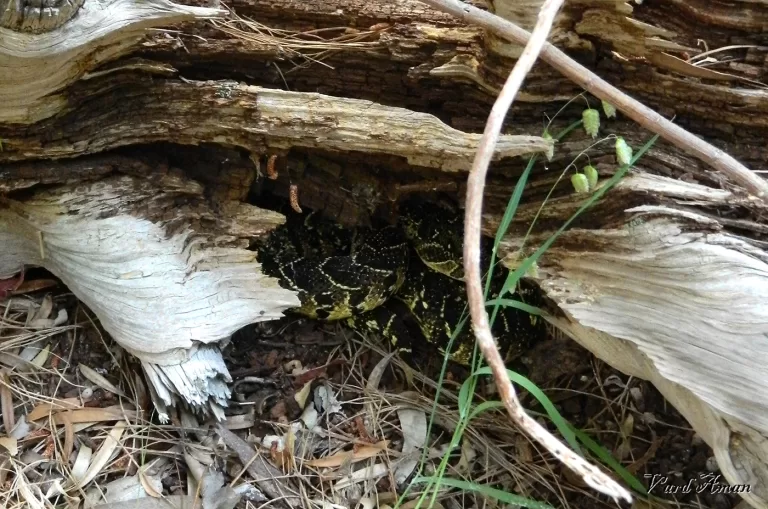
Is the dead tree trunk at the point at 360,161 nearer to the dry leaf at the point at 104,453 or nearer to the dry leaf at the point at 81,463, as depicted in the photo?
the dry leaf at the point at 104,453

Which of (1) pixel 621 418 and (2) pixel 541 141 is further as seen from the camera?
(1) pixel 621 418

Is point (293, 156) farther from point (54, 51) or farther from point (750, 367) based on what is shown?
point (750, 367)

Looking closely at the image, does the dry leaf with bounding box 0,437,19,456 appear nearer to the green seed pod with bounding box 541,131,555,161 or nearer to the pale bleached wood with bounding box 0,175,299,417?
the pale bleached wood with bounding box 0,175,299,417

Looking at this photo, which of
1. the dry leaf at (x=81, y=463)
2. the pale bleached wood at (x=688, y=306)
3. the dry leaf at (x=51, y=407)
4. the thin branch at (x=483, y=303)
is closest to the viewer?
the thin branch at (x=483, y=303)

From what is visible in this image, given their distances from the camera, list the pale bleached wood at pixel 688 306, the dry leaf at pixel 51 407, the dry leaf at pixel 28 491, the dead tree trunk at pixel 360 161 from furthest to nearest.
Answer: the dry leaf at pixel 51 407, the dry leaf at pixel 28 491, the dead tree trunk at pixel 360 161, the pale bleached wood at pixel 688 306

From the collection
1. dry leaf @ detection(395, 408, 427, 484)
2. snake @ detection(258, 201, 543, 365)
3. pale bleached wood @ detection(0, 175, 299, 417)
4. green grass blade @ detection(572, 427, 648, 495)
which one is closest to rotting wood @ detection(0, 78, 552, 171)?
pale bleached wood @ detection(0, 175, 299, 417)

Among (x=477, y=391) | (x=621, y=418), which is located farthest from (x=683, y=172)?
(x=477, y=391)

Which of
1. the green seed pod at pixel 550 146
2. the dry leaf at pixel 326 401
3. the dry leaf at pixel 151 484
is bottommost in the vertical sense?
the dry leaf at pixel 151 484

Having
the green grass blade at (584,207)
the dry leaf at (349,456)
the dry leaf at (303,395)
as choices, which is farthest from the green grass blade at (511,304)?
the dry leaf at (303,395)
